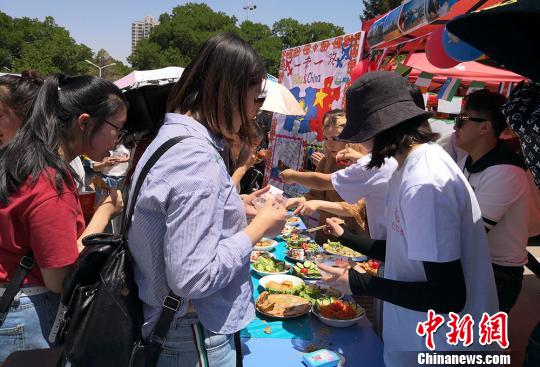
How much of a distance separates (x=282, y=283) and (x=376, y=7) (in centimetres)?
3646

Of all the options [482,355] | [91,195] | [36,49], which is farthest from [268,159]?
[36,49]

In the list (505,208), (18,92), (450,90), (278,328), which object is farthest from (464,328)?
(450,90)

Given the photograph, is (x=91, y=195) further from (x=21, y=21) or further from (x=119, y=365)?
(x=21, y=21)

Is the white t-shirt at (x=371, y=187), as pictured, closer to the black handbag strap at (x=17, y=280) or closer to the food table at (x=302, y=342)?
the food table at (x=302, y=342)

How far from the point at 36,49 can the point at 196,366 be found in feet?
107

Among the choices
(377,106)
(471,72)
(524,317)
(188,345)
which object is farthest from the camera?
(471,72)

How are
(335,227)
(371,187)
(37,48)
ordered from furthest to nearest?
(37,48) < (371,187) < (335,227)

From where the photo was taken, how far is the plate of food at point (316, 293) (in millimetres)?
2188

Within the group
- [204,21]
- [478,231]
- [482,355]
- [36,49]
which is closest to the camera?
[478,231]

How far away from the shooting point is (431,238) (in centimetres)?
125

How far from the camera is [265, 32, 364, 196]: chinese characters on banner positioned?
15.8 ft

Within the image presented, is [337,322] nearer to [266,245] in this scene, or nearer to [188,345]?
[188,345]

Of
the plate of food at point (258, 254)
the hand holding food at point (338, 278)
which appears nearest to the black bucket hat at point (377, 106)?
the hand holding food at point (338, 278)

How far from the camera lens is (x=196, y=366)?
47.2 inches
